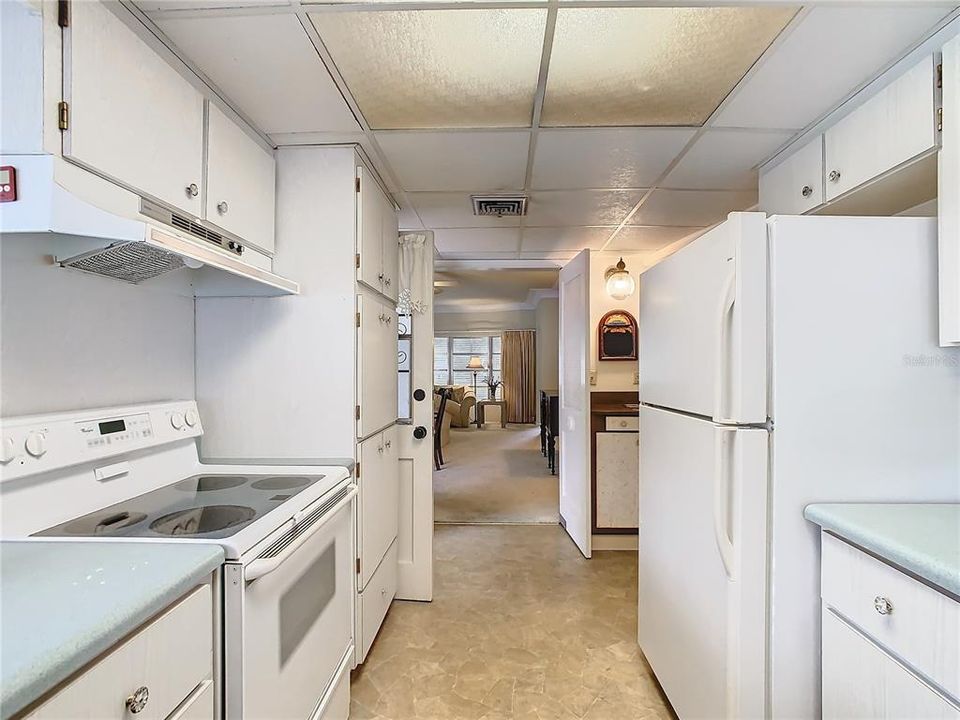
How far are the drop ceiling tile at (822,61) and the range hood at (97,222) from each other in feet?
5.57

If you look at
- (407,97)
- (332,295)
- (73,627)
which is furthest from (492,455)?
(73,627)

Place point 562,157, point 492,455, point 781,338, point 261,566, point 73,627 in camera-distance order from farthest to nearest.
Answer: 1. point 492,455
2. point 562,157
3. point 781,338
4. point 261,566
5. point 73,627

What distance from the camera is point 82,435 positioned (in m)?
1.26

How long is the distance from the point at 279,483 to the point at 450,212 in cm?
185

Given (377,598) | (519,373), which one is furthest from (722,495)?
(519,373)

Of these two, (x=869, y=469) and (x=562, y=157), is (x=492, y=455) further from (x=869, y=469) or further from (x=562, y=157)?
(x=869, y=469)

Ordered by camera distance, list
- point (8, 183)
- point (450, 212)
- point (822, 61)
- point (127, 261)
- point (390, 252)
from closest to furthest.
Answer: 1. point (8, 183)
2. point (127, 261)
3. point (822, 61)
4. point (390, 252)
5. point (450, 212)

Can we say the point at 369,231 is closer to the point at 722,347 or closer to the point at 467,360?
the point at 722,347

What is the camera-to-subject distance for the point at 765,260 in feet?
4.24

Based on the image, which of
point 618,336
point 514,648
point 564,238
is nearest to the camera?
point 514,648

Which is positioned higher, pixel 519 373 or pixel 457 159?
pixel 457 159

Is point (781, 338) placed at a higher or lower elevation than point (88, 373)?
higher

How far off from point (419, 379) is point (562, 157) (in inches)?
54.1

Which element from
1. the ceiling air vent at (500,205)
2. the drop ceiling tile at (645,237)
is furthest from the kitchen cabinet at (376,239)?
the drop ceiling tile at (645,237)
